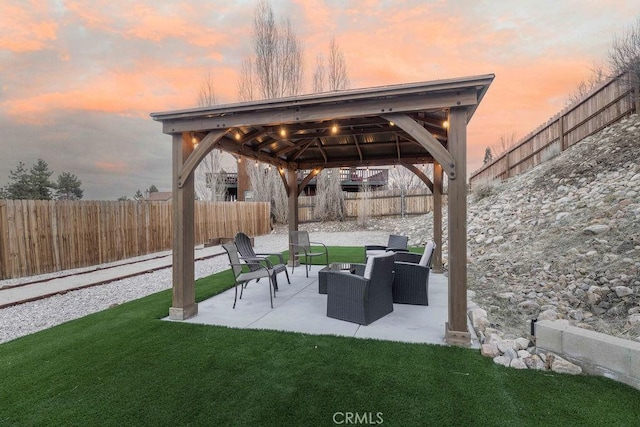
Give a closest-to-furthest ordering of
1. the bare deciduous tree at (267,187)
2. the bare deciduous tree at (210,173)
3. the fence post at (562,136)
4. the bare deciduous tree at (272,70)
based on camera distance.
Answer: the fence post at (562,136) → the bare deciduous tree at (267,187) → the bare deciduous tree at (272,70) → the bare deciduous tree at (210,173)

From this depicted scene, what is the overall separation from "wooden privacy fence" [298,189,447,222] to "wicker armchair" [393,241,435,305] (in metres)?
13.4

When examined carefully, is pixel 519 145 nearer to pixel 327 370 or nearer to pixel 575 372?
pixel 575 372

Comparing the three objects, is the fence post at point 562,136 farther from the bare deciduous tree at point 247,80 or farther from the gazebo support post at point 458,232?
the bare deciduous tree at point 247,80

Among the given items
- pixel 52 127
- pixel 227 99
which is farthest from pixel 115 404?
pixel 227 99

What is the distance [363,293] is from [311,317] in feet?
2.54

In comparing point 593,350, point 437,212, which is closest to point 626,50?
point 437,212

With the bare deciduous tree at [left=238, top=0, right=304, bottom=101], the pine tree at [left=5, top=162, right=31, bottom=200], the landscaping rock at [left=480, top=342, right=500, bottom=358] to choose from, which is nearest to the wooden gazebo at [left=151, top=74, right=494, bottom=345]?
the landscaping rock at [left=480, top=342, right=500, bottom=358]

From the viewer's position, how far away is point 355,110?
3463 millimetres

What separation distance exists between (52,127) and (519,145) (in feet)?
66.4

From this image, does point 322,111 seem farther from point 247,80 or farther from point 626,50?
point 247,80

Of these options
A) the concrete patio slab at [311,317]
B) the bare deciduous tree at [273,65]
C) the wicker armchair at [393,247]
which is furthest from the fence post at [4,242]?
the bare deciduous tree at [273,65]

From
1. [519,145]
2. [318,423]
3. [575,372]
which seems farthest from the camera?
[519,145]

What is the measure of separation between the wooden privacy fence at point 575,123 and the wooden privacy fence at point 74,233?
41.6ft

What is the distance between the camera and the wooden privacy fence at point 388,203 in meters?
17.7
